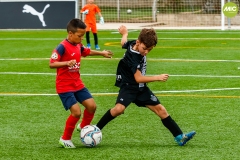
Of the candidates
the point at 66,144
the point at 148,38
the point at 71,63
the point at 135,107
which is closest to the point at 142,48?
the point at 148,38

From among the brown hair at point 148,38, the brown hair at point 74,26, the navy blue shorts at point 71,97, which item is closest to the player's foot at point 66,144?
the navy blue shorts at point 71,97

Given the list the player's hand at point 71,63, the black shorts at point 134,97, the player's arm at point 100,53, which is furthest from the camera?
the player's arm at point 100,53

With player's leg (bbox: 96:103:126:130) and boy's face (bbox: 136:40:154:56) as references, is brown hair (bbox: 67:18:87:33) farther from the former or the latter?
player's leg (bbox: 96:103:126:130)

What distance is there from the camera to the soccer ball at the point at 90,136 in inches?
312

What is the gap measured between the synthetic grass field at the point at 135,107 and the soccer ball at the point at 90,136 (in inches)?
2.9

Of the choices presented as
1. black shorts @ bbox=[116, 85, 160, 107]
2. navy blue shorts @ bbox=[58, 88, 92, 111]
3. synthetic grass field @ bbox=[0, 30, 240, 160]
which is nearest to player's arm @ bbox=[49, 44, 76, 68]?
navy blue shorts @ bbox=[58, 88, 92, 111]

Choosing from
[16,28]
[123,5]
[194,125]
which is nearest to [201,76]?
[194,125]

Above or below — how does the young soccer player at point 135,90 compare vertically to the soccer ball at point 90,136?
above

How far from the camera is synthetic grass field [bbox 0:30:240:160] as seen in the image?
7770 millimetres

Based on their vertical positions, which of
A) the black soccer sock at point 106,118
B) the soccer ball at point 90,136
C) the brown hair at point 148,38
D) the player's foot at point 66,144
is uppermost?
the brown hair at point 148,38

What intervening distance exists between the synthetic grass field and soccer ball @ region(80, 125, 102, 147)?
0.07m

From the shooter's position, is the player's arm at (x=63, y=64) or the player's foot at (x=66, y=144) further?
the player's foot at (x=66, y=144)

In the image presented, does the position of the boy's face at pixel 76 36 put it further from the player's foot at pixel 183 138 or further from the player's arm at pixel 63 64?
the player's foot at pixel 183 138

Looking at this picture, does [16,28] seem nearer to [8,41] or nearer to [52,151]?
[8,41]
